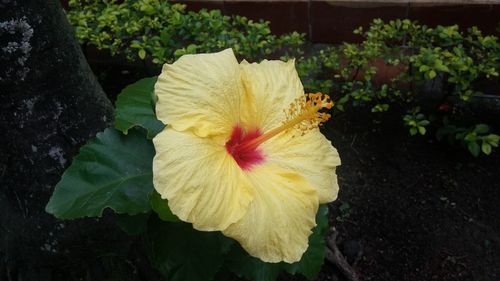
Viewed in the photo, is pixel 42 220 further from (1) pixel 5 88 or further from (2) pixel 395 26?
(2) pixel 395 26

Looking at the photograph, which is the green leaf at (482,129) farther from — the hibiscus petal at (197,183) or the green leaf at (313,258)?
the hibiscus petal at (197,183)

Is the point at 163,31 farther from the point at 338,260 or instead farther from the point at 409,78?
the point at 338,260

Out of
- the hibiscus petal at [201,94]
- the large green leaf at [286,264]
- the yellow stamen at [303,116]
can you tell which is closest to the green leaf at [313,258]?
the large green leaf at [286,264]

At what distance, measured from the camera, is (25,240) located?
1692 mm

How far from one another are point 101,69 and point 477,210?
7.85ft

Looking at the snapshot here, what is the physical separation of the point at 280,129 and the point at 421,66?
4.87 ft

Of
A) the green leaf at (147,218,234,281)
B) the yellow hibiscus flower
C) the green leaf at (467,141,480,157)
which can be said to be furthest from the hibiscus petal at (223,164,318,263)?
the green leaf at (467,141,480,157)

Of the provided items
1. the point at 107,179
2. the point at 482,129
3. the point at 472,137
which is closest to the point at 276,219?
the point at 107,179

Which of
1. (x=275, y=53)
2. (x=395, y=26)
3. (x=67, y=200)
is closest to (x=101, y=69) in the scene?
(x=275, y=53)

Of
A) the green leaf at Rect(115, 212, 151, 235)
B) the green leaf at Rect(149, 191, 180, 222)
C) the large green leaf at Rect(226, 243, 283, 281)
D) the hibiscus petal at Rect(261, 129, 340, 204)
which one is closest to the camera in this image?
the green leaf at Rect(149, 191, 180, 222)

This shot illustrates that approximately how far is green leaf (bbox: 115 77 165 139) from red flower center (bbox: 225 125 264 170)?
216mm

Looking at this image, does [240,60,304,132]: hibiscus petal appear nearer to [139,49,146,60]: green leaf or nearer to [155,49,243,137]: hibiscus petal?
[155,49,243,137]: hibiscus petal

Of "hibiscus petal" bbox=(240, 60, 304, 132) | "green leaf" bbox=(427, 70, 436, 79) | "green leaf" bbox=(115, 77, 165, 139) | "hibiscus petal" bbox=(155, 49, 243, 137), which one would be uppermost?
"hibiscus petal" bbox=(155, 49, 243, 137)

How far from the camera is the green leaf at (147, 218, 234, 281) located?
126 centimetres
